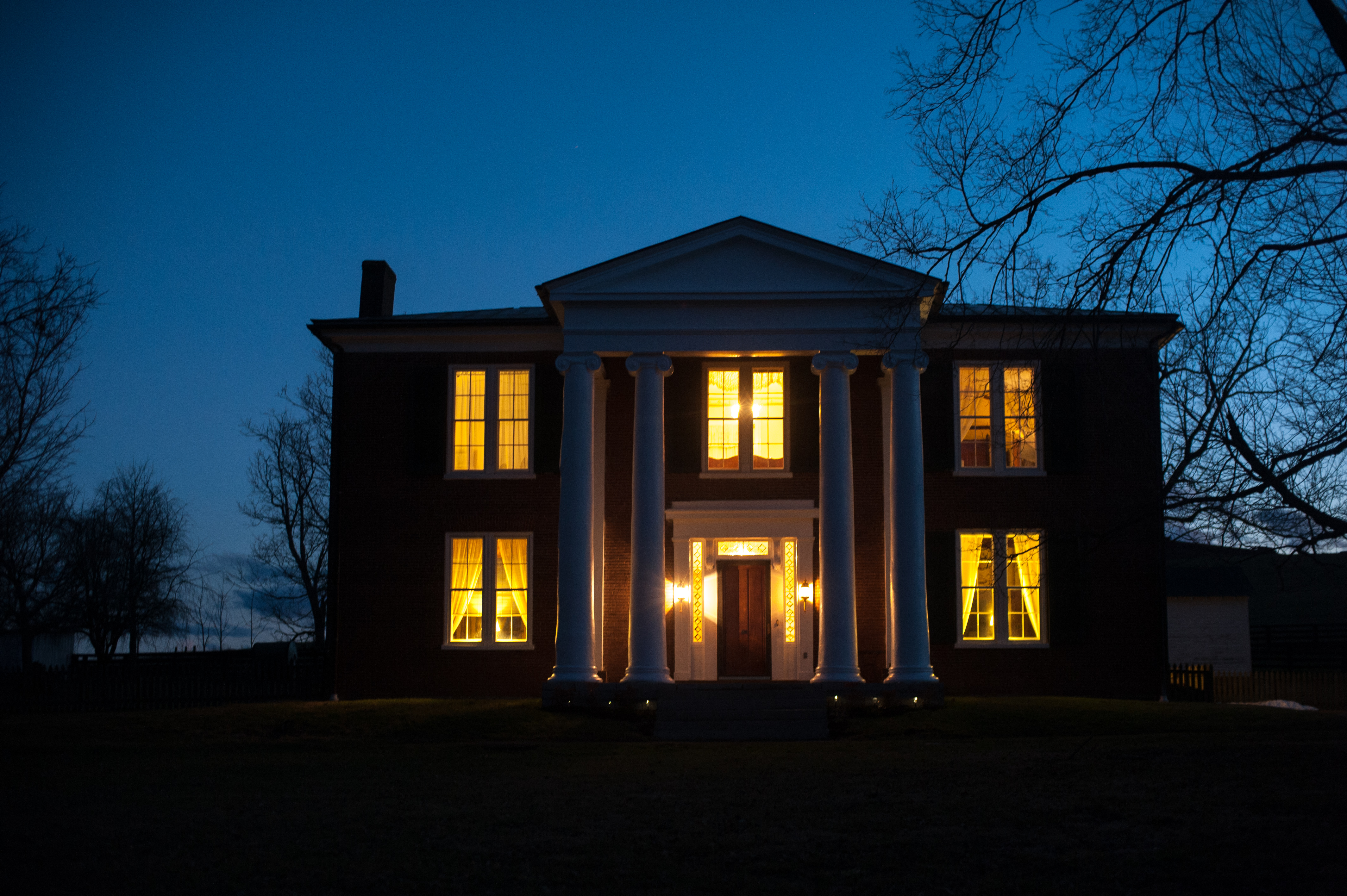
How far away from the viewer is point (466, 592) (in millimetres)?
23875

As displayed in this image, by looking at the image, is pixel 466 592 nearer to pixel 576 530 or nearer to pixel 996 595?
pixel 576 530

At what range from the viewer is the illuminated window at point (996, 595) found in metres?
23.1

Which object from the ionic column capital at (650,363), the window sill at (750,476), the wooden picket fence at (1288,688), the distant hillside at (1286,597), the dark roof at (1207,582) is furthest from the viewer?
the distant hillside at (1286,597)

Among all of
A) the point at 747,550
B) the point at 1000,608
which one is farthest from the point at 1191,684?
the point at 747,550

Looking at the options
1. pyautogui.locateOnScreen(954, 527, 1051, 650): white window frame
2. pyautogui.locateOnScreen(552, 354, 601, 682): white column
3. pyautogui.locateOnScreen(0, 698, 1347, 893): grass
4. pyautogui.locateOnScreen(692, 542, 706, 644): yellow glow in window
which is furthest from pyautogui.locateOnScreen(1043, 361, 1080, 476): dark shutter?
pyautogui.locateOnScreen(552, 354, 601, 682): white column

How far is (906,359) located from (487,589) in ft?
→ 31.2

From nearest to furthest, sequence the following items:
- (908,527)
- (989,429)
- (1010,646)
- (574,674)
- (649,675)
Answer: (649,675) < (574,674) < (908,527) < (1010,646) < (989,429)

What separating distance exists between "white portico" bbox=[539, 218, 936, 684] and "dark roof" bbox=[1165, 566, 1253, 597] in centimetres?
2928

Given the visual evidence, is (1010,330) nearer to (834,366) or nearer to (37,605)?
(834,366)

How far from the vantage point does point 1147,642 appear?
22984 millimetres

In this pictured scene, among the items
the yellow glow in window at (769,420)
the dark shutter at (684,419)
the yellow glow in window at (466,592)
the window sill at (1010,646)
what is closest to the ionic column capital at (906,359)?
the yellow glow in window at (769,420)

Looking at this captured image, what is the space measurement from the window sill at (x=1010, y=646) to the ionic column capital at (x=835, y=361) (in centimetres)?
609

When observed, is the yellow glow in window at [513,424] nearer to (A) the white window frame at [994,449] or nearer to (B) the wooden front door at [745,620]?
(B) the wooden front door at [745,620]

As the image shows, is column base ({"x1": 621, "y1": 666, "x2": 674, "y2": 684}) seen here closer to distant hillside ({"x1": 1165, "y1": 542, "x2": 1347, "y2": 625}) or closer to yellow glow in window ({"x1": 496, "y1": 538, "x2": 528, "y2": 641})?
yellow glow in window ({"x1": 496, "y1": 538, "x2": 528, "y2": 641})
